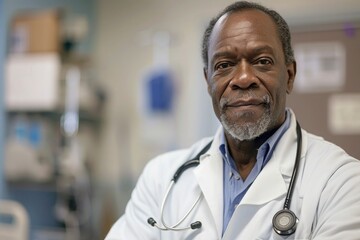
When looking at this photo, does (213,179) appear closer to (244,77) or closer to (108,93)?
(244,77)

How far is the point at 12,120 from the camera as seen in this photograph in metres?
2.52

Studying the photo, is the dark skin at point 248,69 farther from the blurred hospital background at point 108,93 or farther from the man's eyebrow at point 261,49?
the blurred hospital background at point 108,93

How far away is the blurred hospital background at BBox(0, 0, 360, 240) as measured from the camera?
2.40 m

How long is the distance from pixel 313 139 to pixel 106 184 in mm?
1898

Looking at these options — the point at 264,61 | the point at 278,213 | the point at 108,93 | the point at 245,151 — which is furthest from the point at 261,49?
the point at 108,93

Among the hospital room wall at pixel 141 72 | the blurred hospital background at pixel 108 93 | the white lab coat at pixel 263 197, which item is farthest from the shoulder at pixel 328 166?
the hospital room wall at pixel 141 72

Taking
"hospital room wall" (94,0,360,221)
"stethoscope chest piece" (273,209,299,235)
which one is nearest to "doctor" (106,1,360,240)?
"stethoscope chest piece" (273,209,299,235)

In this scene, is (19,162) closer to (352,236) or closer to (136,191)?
(136,191)

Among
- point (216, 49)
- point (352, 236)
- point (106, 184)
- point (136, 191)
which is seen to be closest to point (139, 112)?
point (106, 184)

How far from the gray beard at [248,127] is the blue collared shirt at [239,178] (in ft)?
0.15

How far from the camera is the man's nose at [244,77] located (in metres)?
1.07

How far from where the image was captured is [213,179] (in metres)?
1.17

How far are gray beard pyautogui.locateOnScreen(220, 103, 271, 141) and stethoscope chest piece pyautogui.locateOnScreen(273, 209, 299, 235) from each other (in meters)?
0.20

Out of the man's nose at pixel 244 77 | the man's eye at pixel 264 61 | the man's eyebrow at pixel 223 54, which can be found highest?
the man's eyebrow at pixel 223 54
